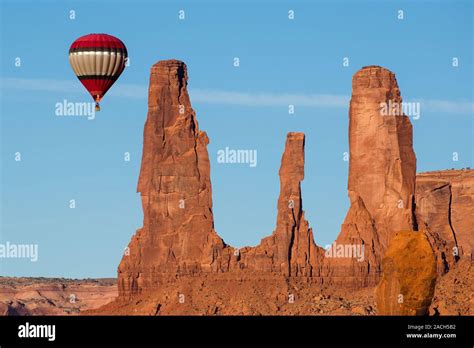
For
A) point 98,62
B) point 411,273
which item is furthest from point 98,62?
point 411,273

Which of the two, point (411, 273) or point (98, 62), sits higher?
point (98, 62)

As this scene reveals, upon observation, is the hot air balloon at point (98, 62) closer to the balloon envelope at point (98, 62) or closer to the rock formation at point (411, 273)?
the balloon envelope at point (98, 62)

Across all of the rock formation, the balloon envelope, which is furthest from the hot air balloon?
the rock formation

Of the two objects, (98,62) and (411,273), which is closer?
(411,273)

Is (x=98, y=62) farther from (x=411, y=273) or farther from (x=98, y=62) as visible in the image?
(x=411, y=273)
